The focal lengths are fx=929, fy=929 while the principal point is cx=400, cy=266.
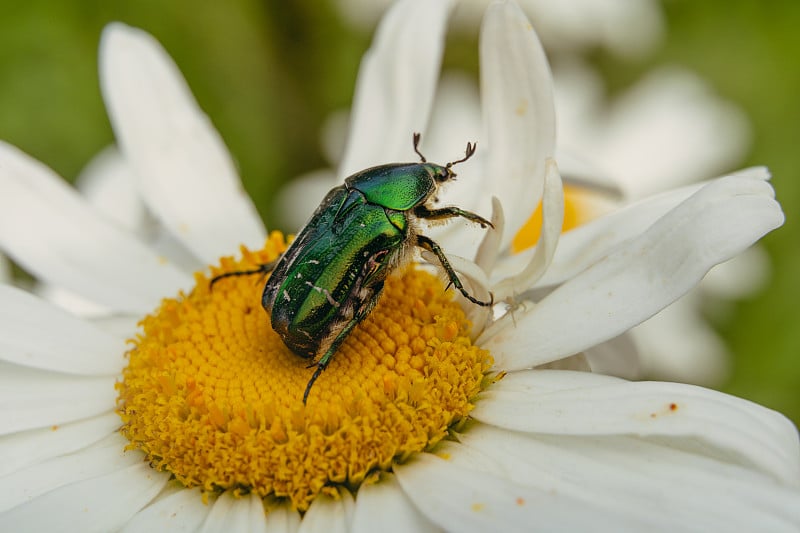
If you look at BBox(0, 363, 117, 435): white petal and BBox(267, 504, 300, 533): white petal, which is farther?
BBox(0, 363, 117, 435): white petal

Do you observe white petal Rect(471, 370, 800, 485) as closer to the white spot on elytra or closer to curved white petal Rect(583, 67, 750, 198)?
the white spot on elytra

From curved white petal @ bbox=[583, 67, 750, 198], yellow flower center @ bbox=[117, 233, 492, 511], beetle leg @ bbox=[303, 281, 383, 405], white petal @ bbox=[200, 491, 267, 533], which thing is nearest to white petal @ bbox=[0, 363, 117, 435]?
yellow flower center @ bbox=[117, 233, 492, 511]

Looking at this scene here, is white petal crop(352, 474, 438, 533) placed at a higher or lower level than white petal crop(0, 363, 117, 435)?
lower

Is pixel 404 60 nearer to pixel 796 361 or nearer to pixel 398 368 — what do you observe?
pixel 398 368

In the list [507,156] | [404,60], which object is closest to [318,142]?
[404,60]

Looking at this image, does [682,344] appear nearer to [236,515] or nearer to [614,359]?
[614,359]

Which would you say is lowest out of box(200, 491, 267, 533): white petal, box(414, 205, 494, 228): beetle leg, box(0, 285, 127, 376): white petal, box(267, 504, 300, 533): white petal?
box(267, 504, 300, 533): white petal

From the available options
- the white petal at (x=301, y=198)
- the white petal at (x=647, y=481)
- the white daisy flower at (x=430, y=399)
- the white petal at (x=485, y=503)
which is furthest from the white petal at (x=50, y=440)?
the white petal at (x=301, y=198)

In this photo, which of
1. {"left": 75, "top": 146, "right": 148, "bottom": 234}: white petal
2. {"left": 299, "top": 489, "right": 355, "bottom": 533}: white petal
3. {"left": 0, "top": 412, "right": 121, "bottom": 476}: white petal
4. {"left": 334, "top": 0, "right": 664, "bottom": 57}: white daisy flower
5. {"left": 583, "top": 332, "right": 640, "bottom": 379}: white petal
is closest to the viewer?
{"left": 299, "top": 489, "right": 355, "bottom": 533}: white petal
